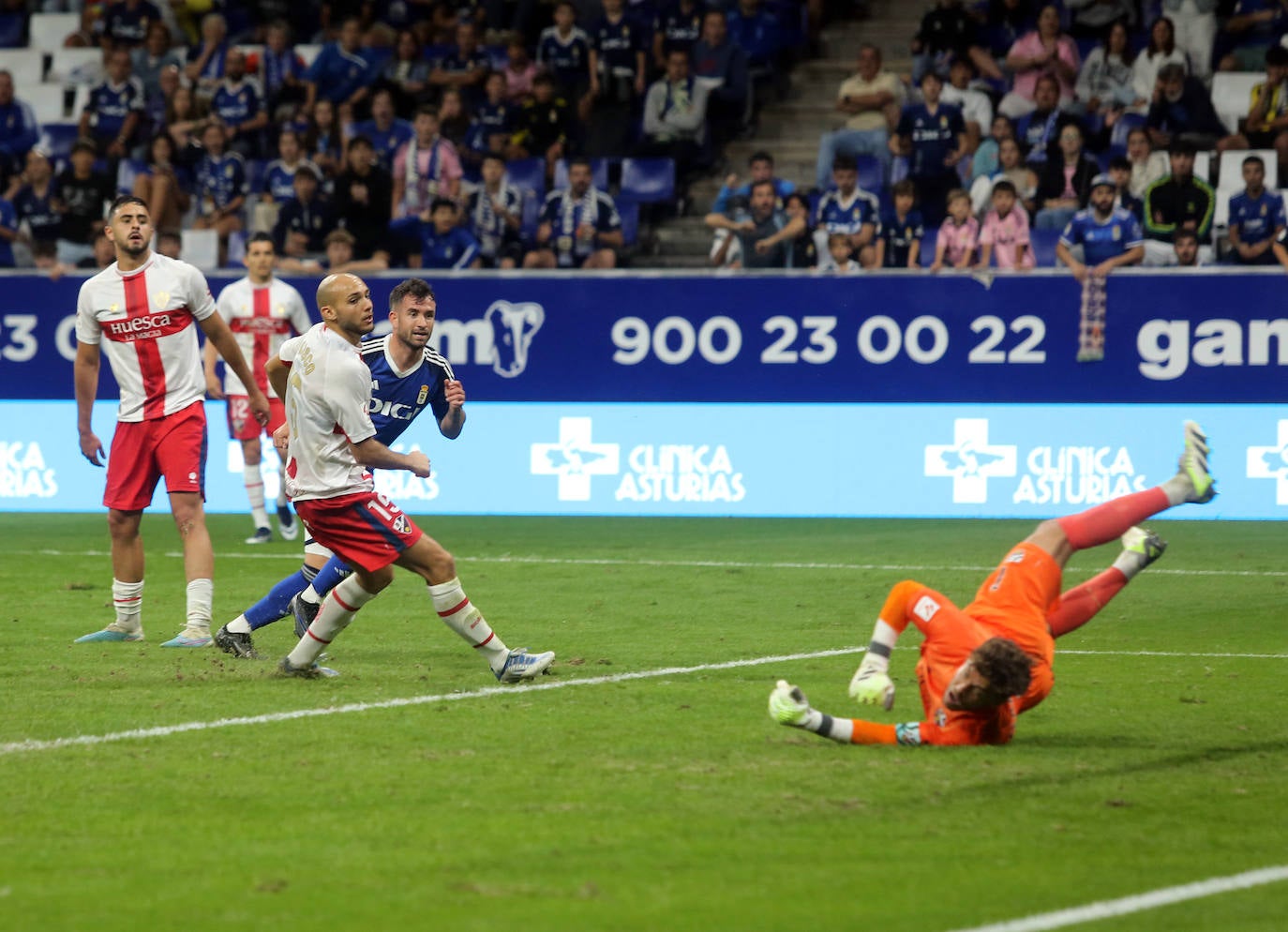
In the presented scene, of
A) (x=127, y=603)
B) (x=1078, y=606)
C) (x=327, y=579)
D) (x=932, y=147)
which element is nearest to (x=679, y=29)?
(x=932, y=147)

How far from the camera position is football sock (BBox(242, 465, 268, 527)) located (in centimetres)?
1558

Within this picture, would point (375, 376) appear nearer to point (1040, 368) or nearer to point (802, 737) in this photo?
point (802, 737)

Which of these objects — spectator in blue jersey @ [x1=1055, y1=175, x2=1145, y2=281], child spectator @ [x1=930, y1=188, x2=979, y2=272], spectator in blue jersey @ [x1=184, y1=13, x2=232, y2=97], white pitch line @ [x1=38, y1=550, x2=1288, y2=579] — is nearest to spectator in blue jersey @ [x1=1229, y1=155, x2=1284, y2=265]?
spectator in blue jersey @ [x1=1055, y1=175, x2=1145, y2=281]

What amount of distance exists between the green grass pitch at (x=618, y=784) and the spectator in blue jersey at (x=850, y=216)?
7101mm

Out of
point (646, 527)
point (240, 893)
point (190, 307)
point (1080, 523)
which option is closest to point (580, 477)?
point (646, 527)

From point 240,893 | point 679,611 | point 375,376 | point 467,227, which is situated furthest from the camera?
point 467,227

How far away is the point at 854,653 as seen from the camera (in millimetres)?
9648

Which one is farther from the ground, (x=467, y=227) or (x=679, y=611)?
(x=467, y=227)

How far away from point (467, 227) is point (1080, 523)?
488 inches

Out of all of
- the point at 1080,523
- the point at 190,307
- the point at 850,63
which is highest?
the point at 850,63

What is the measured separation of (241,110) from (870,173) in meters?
7.54

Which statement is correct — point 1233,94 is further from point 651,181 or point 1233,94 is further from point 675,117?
point 651,181

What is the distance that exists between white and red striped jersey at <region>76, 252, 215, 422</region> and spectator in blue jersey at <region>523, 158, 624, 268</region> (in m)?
9.35

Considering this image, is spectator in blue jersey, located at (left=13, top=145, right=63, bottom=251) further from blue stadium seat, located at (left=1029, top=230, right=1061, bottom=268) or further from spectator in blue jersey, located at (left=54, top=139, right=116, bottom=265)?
blue stadium seat, located at (left=1029, top=230, right=1061, bottom=268)
